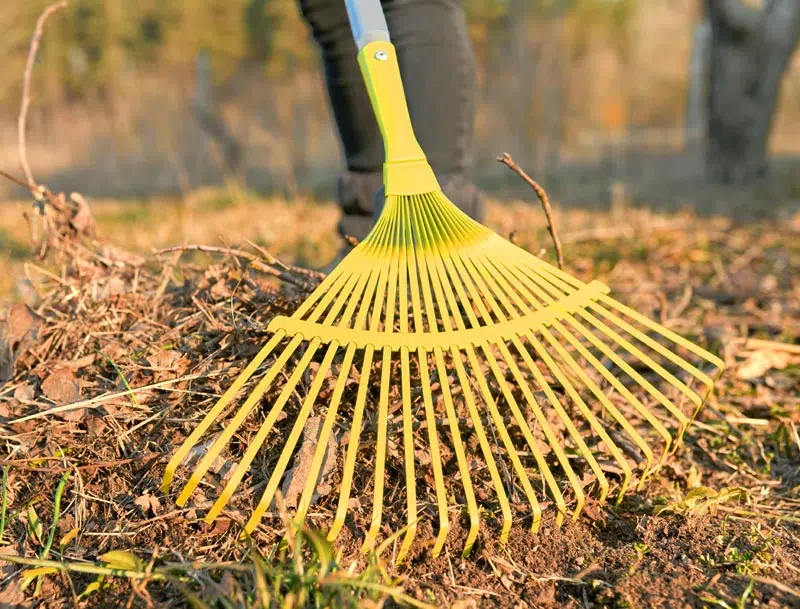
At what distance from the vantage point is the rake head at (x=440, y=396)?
3.38 ft

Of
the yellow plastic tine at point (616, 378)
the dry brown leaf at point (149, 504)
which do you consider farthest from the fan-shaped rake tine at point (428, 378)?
the dry brown leaf at point (149, 504)

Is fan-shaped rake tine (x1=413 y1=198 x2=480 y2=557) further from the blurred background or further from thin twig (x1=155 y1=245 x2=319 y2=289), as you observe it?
the blurred background

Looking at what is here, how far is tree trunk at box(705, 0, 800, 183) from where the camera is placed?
4.93 meters

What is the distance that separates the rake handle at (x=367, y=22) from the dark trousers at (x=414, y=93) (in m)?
0.20

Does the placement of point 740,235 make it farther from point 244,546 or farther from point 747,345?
point 244,546

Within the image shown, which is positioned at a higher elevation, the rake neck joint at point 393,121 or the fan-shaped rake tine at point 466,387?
the rake neck joint at point 393,121

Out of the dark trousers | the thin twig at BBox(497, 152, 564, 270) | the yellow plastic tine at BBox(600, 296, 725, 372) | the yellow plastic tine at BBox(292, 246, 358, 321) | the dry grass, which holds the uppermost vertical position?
the dark trousers

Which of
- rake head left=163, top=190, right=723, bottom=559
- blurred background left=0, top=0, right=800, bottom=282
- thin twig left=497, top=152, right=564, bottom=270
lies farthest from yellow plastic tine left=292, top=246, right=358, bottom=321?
blurred background left=0, top=0, right=800, bottom=282

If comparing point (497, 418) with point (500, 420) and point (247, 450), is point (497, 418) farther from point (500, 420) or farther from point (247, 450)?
point (247, 450)

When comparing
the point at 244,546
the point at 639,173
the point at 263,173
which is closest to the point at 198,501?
the point at 244,546

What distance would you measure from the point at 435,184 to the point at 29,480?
86 centimetres

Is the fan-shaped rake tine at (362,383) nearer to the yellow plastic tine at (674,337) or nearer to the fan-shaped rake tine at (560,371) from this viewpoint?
the fan-shaped rake tine at (560,371)

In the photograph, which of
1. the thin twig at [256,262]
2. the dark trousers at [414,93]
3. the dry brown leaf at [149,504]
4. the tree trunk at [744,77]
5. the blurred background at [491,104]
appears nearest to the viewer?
the dry brown leaf at [149,504]

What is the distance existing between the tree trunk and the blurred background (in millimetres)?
14
